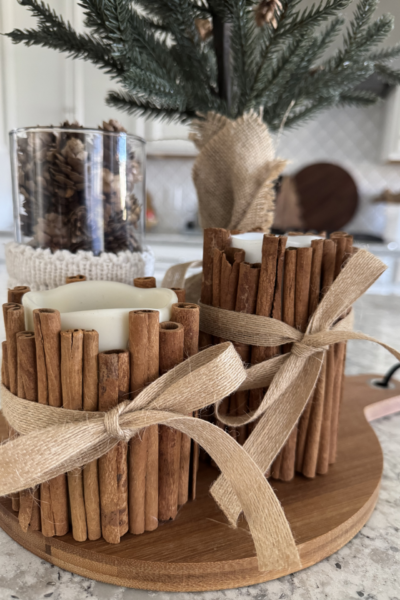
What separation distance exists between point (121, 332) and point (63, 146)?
0.24 m

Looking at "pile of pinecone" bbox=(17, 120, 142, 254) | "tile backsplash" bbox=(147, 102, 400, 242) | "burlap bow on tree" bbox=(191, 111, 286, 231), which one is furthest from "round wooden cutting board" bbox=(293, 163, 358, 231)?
"pile of pinecone" bbox=(17, 120, 142, 254)

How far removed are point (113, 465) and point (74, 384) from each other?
2.8 inches

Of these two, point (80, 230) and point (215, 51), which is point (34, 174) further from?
point (215, 51)

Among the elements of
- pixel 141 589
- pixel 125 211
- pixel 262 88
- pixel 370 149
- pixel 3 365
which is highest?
pixel 370 149

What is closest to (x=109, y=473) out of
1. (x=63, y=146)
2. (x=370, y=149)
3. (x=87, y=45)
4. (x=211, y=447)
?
(x=211, y=447)

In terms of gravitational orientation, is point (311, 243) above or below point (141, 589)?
above

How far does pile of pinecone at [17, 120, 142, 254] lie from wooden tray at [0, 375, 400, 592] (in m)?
0.26

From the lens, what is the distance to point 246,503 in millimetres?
322

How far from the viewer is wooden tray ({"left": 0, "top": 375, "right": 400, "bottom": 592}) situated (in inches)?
12.4

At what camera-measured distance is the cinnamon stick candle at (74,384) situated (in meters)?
0.30

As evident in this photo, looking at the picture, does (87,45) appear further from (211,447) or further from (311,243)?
(211,447)

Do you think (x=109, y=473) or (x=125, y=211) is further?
(x=125, y=211)

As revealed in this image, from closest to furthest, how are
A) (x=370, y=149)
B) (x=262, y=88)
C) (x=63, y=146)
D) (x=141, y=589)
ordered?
(x=141, y=589) < (x=63, y=146) < (x=262, y=88) < (x=370, y=149)

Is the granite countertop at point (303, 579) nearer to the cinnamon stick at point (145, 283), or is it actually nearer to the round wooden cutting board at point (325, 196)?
the cinnamon stick at point (145, 283)
